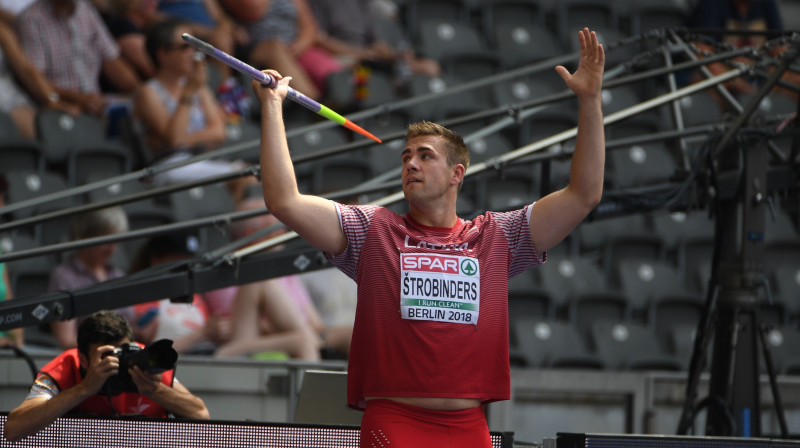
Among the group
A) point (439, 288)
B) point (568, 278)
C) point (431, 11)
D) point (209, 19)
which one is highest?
point (431, 11)

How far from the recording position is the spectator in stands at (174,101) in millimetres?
8125

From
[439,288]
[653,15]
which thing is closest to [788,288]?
[653,15]

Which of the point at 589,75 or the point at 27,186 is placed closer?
the point at 589,75

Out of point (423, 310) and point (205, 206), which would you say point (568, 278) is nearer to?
point (205, 206)

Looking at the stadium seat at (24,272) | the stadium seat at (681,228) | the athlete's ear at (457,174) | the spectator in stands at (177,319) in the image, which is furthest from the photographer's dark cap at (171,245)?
the stadium seat at (681,228)

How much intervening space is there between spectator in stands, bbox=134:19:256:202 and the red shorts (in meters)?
5.09

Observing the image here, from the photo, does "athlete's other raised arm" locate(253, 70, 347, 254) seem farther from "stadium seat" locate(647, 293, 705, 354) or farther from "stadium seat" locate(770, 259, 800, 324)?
"stadium seat" locate(770, 259, 800, 324)

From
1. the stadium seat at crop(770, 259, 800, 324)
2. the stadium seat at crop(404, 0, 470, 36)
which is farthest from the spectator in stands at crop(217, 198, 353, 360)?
the stadium seat at crop(404, 0, 470, 36)

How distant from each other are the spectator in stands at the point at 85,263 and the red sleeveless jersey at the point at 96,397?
2.07 m

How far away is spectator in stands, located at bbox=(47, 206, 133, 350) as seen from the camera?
6352mm

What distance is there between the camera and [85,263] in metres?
6.55

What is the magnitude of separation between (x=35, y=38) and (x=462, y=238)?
6.09 metres

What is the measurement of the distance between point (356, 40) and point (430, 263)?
25.5ft

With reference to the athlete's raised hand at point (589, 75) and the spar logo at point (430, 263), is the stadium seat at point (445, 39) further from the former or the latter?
the spar logo at point (430, 263)
